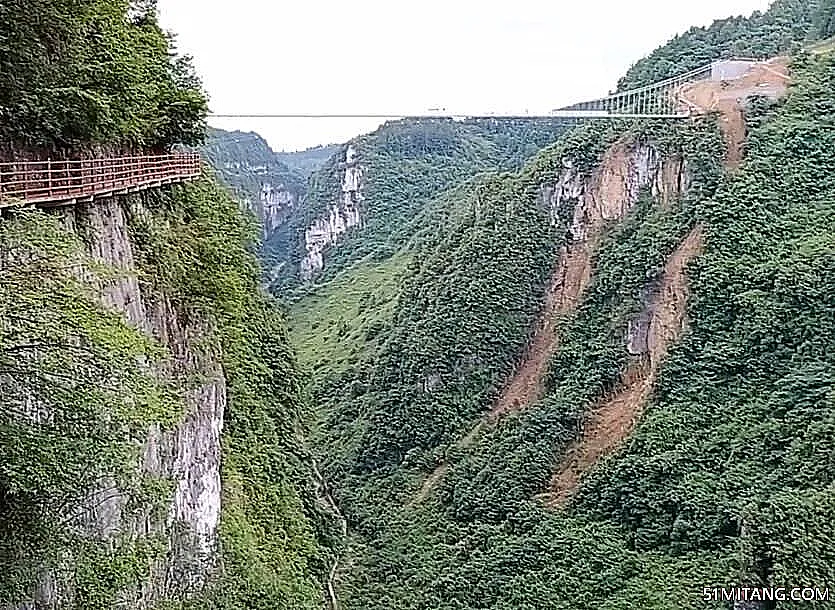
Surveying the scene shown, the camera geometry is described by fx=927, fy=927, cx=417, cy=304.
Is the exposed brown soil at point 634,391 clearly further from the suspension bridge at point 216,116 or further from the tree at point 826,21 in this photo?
the tree at point 826,21

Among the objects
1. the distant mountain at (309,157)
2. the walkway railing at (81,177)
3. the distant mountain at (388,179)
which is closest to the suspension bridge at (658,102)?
the walkway railing at (81,177)

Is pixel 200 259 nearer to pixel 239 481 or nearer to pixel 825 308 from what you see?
pixel 239 481

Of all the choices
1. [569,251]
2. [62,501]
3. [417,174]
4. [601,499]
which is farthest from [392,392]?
[417,174]

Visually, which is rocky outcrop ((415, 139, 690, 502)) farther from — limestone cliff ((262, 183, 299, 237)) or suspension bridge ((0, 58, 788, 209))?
limestone cliff ((262, 183, 299, 237))

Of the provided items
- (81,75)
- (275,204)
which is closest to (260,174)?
(275,204)

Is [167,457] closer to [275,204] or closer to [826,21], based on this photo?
[826,21]
